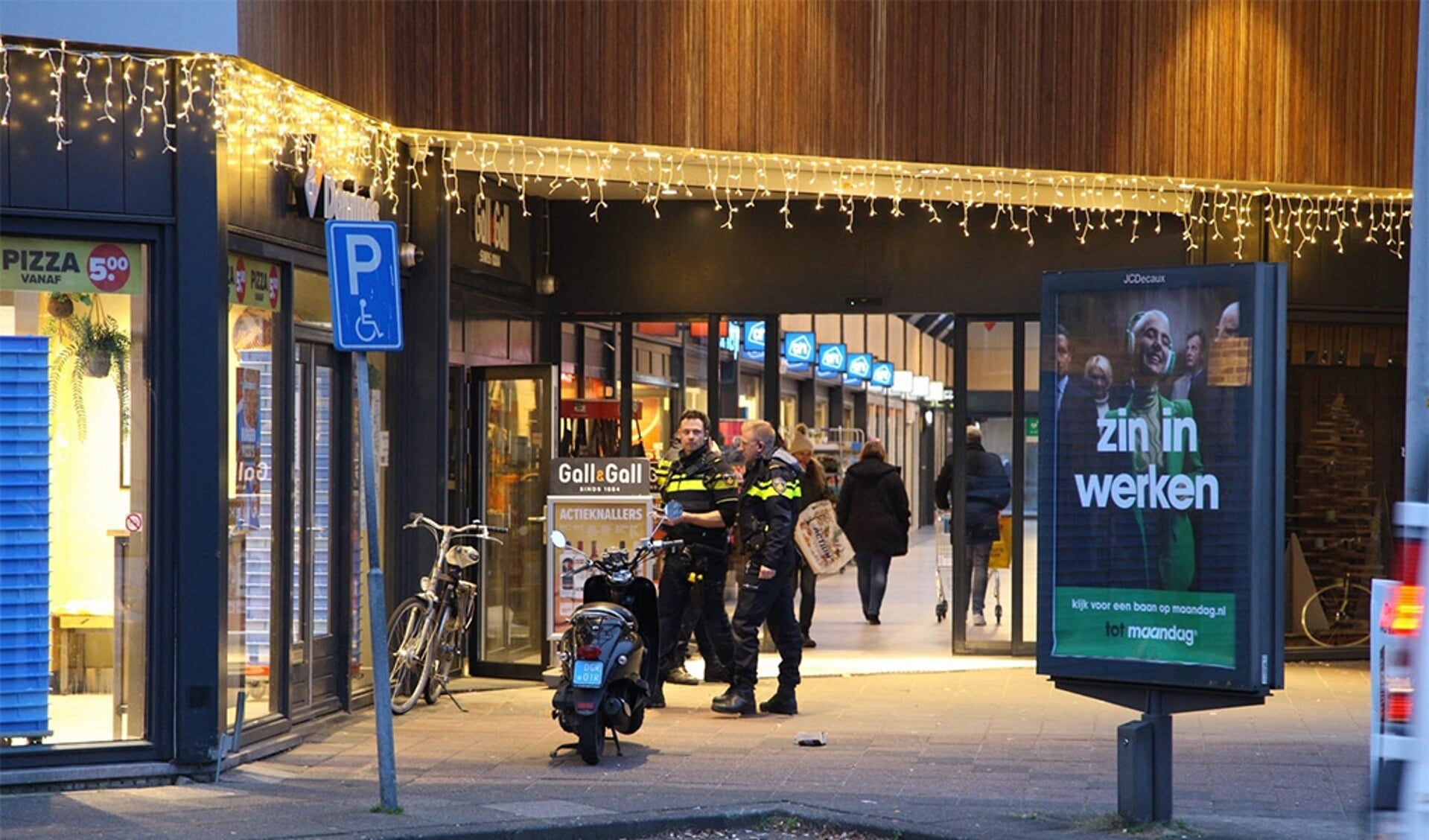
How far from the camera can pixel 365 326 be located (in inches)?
310

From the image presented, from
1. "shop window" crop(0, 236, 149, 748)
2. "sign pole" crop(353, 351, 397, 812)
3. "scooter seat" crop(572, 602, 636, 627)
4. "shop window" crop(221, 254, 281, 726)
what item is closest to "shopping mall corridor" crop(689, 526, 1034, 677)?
"scooter seat" crop(572, 602, 636, 627)

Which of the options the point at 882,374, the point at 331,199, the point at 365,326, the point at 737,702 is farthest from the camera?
the point at 882,374

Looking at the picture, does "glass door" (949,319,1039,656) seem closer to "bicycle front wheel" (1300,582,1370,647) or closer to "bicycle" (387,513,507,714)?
"bicycle front wheel" (1300,582,1370,647)

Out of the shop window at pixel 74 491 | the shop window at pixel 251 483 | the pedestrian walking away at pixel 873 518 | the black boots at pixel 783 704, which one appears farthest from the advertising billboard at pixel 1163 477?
the pedestrian walking away at pixel 873 518

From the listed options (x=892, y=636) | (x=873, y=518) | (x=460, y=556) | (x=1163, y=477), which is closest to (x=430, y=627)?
(x=460, y=556)

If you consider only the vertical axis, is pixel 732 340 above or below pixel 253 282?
below

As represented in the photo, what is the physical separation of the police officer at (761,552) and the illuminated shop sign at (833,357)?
441 inches

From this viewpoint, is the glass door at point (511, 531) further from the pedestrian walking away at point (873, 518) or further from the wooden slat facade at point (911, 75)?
the pedestrian walking away at point (873, 518)

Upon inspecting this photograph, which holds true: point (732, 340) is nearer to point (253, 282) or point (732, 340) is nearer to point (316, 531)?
point (316, 531)

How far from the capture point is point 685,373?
14.8 metres

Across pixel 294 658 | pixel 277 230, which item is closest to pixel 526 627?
pixel 294 658

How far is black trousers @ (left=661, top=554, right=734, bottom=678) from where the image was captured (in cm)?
1144

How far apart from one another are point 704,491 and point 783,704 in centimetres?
141

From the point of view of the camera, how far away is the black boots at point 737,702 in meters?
11.3
